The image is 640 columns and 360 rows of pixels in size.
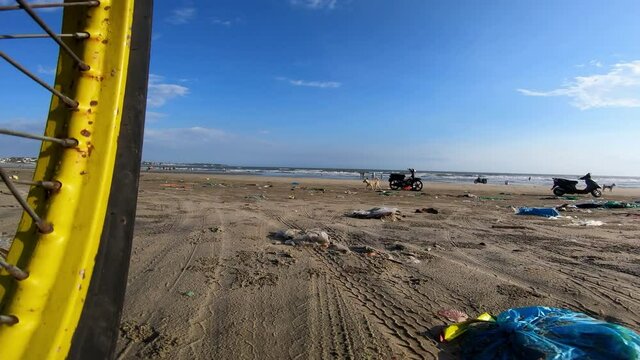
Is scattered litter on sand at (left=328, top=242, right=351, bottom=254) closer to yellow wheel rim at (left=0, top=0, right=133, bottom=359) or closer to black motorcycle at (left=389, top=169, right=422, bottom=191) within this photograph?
yellow wheel rim at (left=0, top=0, right=133, bottom=359)

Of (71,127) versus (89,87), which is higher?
(89,87)

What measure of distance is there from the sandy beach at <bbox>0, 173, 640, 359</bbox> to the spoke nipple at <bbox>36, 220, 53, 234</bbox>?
1.65 m

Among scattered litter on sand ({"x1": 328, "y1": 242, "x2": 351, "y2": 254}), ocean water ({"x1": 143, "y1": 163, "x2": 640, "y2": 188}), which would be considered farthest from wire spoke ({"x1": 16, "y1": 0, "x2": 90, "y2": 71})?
ocean water ({"x1": 143, "y1": 163, "x2": 640, "y2": 188})

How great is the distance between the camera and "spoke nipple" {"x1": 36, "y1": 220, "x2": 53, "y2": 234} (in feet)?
3.58

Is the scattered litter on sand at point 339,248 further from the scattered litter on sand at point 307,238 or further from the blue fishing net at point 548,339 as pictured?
the blue fishing net at point 548,339

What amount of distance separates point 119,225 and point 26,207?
0.25 meters

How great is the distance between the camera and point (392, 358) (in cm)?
248

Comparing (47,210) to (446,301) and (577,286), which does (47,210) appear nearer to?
(446,301)

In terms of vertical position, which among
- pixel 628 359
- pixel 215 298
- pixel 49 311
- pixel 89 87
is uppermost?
pixel 89 87

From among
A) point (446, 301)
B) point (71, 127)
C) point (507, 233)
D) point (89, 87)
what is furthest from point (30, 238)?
point (507, 233)

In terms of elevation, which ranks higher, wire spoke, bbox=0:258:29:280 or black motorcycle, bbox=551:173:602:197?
black motorcycle, bbox=551:173:602:197

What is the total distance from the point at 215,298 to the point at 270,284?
61cm

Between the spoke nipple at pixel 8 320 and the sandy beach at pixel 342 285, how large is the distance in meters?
1.60

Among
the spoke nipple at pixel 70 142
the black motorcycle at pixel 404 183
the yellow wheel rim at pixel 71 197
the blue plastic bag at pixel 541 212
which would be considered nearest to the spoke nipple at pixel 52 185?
the yellow wheel rim at pixel 71 197
